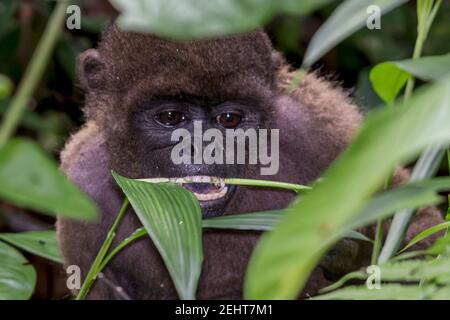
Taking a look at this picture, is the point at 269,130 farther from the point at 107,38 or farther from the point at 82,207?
the point at 82,207

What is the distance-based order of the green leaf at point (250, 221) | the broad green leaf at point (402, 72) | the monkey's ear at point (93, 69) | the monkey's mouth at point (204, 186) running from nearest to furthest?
the broad green leaf at point (402, 72)
the green leaf at point (250, 221)
the monkey's mouth at point (204, 186)
the monkey's ear at point (93, 69)

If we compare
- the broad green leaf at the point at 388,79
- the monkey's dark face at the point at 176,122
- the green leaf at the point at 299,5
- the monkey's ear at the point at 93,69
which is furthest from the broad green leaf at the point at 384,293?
the monkey's ear at the point at 93,69

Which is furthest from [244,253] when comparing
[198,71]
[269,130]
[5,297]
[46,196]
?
[46,196]

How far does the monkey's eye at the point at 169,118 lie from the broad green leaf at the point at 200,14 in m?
2.73

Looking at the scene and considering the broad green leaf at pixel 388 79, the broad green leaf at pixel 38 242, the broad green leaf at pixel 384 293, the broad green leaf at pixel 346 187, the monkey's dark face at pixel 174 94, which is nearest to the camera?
the broad green leaf at pixel 346 187

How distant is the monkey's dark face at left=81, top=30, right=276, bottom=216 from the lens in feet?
12.0

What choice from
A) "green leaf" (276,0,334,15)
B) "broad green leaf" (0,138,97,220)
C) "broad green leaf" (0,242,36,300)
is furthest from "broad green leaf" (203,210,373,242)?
"broad green leaf" (0,138,97,220)

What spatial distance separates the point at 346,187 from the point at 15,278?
1810mm

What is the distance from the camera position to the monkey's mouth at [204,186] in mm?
3428

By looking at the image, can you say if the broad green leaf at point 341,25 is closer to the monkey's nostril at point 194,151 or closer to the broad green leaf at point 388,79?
the broad green leaf at point 388,79

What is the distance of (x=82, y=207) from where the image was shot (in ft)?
3.11

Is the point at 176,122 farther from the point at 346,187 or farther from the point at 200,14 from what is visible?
the point at 346,187

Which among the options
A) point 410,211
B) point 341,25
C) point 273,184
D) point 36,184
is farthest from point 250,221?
point 36,184

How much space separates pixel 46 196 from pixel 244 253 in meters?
3.32
